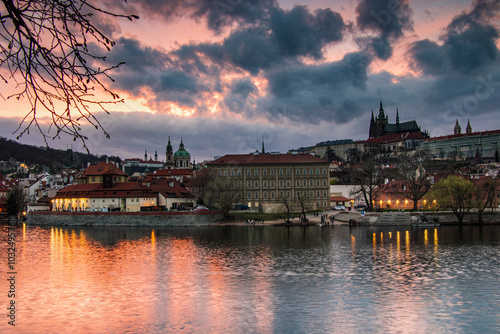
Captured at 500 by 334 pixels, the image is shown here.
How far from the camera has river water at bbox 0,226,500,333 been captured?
1777 cm

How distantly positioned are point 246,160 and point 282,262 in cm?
6244

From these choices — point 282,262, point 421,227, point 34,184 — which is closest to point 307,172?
point 421,227

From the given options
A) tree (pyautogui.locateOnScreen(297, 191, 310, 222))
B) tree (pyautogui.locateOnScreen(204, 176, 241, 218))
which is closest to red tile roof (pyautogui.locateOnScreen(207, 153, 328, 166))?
tree (pyautogui.locateOnScreen(297, 191, 310, 222))

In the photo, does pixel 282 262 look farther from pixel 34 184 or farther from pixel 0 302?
pixel 34 184

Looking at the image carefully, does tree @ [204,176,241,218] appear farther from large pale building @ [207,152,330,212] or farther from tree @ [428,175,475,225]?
tree @ [428,175,475,225]

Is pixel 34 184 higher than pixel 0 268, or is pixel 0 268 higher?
pixel 34 184

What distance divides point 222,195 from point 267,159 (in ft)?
72.5

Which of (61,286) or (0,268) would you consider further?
(0,268)

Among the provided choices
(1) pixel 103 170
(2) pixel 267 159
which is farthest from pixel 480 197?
(1) pixel 103 170

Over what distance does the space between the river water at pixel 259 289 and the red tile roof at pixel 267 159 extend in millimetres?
51573

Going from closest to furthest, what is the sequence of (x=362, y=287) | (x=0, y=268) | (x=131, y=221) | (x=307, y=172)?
(x=362, y=287) < (x=0, y=268) < (x=131, y=221) < (x=307, y=172)

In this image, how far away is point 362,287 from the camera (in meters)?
23.7

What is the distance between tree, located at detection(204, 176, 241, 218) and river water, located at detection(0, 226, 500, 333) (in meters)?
33.0

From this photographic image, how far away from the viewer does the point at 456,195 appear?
65.6 m
